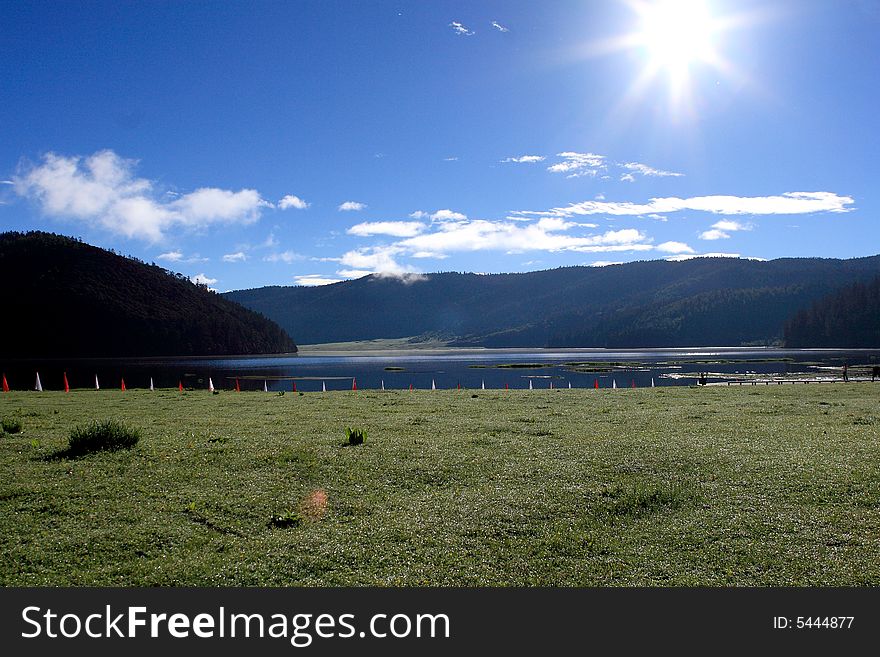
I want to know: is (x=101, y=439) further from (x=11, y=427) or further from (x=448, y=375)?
(x=448, y=375)

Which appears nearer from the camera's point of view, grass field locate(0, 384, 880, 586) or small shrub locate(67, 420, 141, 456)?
grass field locate(0, 384, 880, 586)

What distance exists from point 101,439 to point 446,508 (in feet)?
31.9

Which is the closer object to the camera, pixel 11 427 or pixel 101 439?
pixel 101 439

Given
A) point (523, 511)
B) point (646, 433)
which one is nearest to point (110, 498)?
point (523, 511)

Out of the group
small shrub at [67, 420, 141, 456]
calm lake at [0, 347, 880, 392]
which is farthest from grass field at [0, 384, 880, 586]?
calm lake at [0, 347, 880, 392]

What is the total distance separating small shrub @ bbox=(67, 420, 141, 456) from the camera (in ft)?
52.8

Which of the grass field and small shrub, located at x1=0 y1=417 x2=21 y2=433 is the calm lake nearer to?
the grass field

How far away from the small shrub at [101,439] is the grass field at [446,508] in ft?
1.06

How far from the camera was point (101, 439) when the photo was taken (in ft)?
53.4

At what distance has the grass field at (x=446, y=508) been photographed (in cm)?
924

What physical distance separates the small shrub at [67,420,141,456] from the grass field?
0.32m

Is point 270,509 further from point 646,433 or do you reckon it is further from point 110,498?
point 646,433

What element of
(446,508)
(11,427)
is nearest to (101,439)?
(11,427)

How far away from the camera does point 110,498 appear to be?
1254cm
